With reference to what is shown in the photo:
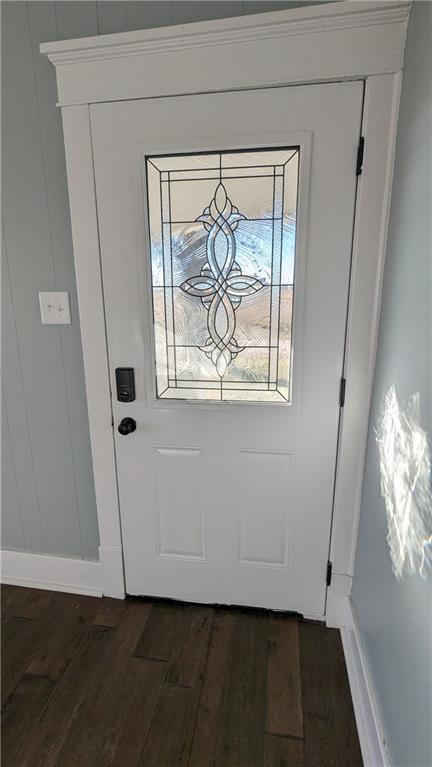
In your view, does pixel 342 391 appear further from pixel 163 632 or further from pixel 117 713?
pixel 117 713

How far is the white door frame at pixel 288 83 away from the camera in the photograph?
1162 mm

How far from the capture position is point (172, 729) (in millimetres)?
1268

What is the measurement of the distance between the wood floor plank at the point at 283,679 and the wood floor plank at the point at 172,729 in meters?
0.26

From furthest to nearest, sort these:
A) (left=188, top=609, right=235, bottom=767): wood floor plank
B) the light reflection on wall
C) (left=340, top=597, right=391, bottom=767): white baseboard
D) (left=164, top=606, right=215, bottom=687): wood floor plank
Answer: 1. (left=164, top=606, right=215, bottom=687): wood floor plank
2. (left=188, top=609, right=235, bottom=767): wood floor plank
3. (left=340, top=597, right=391, bottom=767): white baseboard
4. the light reflection on wall

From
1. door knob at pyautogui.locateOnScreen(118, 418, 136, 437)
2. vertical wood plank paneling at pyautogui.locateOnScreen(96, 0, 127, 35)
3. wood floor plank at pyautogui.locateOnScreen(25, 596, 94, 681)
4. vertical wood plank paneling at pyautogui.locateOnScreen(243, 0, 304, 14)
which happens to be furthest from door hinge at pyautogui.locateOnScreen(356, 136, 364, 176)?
wood floor plank at pyautogui.locateOnScreen(25, 596, 94, 681)

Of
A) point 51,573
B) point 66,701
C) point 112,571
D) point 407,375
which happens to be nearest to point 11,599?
point 51,573

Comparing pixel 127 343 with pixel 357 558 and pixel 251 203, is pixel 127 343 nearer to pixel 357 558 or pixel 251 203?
pixel 251 203

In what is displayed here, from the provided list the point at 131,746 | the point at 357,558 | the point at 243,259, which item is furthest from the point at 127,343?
the point at 131,746

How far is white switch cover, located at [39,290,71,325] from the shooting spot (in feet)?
5.07

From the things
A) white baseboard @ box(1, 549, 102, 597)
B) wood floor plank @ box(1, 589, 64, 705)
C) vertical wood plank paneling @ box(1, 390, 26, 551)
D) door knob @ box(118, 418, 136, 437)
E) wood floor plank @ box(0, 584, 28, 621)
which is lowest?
wood floor plank @ box(0, 584, 28, 621)

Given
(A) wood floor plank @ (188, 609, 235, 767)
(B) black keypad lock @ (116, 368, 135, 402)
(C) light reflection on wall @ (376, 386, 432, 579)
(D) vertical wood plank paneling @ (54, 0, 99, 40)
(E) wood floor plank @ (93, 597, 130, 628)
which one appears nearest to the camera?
(C) light reflection on wall @ (376, 386, 432, 579)

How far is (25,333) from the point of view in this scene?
5.32 feet

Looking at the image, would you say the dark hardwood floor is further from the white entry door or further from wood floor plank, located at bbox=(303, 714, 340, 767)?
the white entry door

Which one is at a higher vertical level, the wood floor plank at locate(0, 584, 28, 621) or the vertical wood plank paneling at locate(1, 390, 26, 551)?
the vertical wood plank paneling at locate(1, 390, 26, 551)
